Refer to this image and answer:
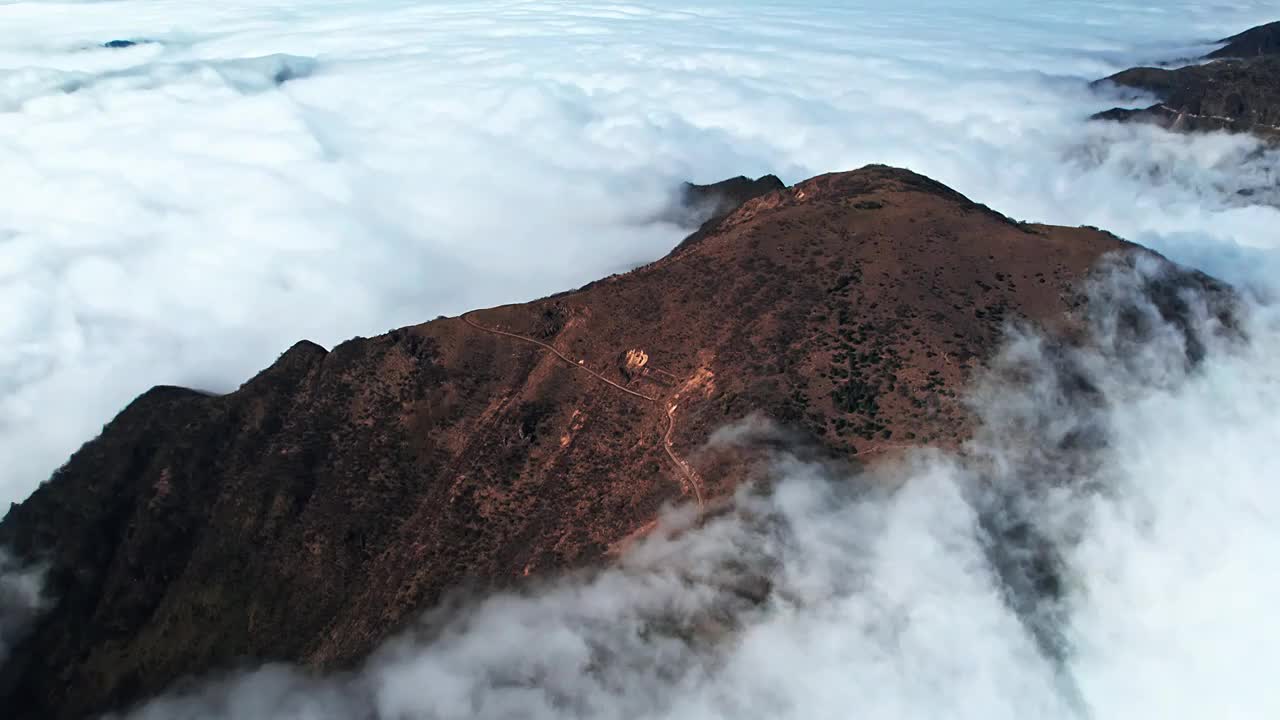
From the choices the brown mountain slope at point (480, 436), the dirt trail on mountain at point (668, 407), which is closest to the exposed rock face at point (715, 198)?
the brown mountain slope at point (480, 436)

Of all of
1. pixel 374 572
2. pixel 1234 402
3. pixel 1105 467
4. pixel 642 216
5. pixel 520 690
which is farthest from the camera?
pixel 642 216

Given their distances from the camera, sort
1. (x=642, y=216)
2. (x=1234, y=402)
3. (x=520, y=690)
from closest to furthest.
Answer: (x=520, y=690), (x=1234, y=402), (x=642, y=216)

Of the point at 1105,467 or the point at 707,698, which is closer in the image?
the point at 707,698

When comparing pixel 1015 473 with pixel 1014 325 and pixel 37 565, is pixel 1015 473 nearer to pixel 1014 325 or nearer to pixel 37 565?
pixel 1014 325

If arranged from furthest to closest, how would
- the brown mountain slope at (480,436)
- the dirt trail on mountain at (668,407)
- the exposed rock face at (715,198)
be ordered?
1. the exposed rock face at (715,198)
2. the brown mountain slope at (480,436)
3. the dirt trail on mountain at (668,407)

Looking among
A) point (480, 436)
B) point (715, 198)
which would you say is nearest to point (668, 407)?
point (480, 436)

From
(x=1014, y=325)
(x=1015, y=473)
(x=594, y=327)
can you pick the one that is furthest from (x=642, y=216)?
(x=1015, y=473)

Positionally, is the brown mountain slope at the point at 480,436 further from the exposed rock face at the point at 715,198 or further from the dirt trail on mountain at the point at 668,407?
the exposed rock face at the point at 715,198
